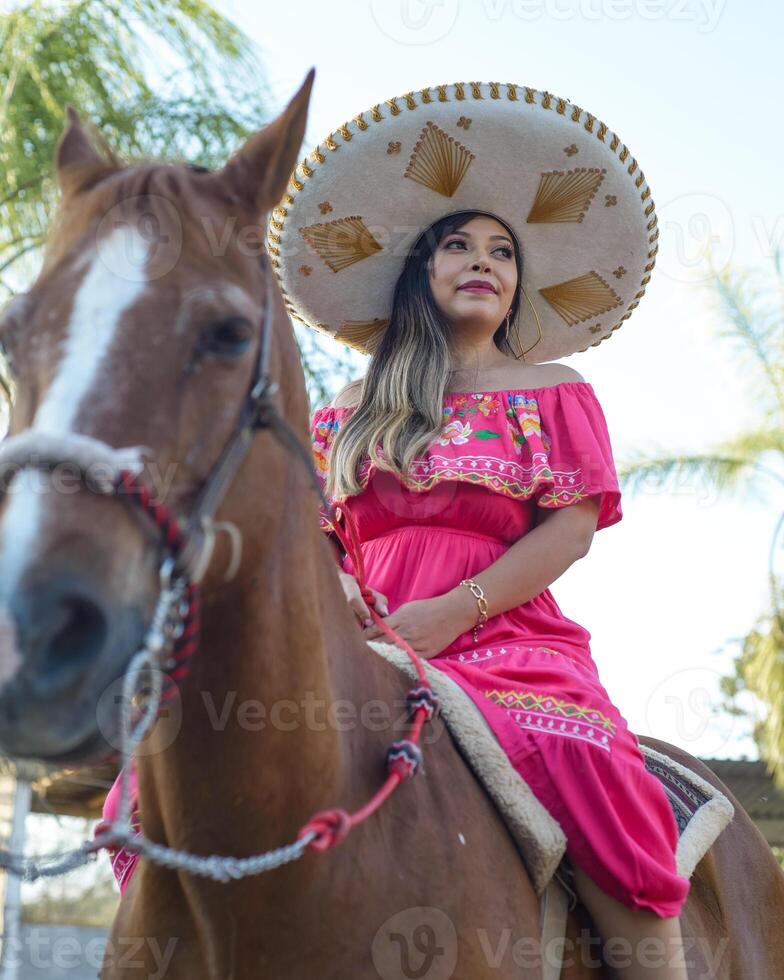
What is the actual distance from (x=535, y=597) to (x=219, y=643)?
55.6 inches

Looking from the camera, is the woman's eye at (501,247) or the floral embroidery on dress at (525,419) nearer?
the floral embroidery on dress at (525,419)

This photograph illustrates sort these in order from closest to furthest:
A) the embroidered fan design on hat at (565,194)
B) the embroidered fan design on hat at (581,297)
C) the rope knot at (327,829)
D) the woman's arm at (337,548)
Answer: the rope knot at (327,829) < the woman's arm at (337,548) < the embroidered fan design on hat at (565,194) < the embroidered fan design on hat at (581,297)

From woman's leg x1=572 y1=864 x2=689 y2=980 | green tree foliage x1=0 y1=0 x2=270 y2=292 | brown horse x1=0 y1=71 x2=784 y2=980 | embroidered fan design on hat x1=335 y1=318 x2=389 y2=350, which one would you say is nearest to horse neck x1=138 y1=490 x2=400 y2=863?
brown horse x1=0 y1=71 x2=784 y2=980

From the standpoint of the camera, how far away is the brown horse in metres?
1.63

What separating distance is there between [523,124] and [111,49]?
6738mm

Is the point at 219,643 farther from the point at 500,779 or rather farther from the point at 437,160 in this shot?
the point at 437,160

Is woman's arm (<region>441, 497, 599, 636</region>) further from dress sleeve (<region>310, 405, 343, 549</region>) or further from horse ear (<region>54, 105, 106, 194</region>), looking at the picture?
horse ear (<region>54, 105, 106, 194</region>)

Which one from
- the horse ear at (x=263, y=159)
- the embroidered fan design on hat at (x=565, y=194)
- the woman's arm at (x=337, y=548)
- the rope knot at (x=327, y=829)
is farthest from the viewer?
the embroidered fan design on hat at (x=565, y=194)

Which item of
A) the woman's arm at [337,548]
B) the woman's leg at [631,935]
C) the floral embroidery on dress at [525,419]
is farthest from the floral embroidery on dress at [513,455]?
the woman's leg at [631,935]

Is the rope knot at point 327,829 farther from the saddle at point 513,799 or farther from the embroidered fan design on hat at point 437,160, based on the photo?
the embroidered fan design on hat at point 437,160

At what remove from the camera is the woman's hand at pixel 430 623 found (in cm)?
295

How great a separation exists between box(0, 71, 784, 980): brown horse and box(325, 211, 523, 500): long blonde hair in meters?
0.89

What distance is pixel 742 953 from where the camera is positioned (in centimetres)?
363

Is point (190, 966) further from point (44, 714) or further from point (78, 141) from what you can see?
point (78, 141)
